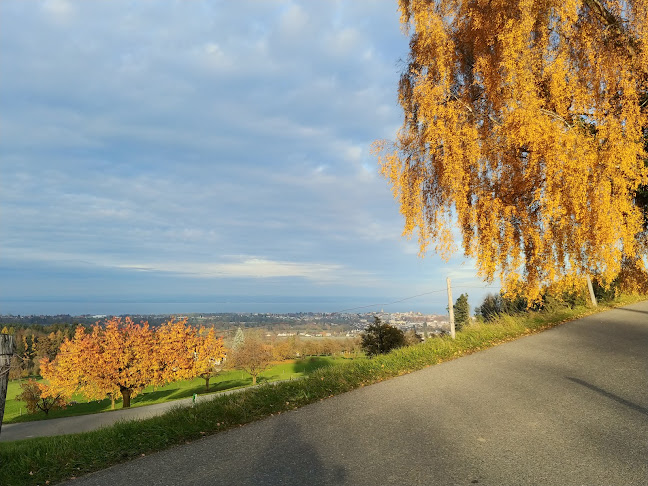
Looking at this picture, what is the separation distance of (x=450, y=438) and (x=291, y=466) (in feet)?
5.91

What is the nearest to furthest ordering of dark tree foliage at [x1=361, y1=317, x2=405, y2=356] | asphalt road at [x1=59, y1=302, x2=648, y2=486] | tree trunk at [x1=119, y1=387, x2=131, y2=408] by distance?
asphalt road at [x1=59, y1=302, x2=648, y2=486], dark tree foliage at [x1=361, y1=317, x2=405, y2=356], tree trunk at [x1=119, y1=387, x2=131, y2=408]

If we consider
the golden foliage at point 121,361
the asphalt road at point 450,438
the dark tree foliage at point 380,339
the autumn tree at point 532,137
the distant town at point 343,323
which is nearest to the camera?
the asphalt road at point 450,438

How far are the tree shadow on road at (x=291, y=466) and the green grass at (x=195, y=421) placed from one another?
1.27 meters

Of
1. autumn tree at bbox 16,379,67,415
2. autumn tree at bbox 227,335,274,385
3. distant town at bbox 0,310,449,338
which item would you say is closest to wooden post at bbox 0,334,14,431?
distant town at bbox 0,310,449,338

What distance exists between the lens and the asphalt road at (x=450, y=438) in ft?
12.0

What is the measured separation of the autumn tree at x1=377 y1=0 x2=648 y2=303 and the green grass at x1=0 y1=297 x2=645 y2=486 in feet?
9.56

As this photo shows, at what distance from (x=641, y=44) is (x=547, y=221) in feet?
14.2

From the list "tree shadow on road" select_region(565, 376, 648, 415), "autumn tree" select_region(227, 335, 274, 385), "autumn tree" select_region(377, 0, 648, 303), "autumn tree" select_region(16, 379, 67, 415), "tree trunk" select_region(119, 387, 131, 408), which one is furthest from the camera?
"autumn tree" select_region(227, 335, 274, 385)

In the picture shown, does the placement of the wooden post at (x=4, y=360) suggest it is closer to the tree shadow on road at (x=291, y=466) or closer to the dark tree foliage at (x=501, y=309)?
the tree shadow on road at (x=291, y=466)

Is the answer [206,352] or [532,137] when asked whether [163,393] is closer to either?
[206,352]

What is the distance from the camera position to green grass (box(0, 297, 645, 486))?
15.0 feet

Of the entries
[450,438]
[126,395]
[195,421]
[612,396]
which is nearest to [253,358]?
[126,395]

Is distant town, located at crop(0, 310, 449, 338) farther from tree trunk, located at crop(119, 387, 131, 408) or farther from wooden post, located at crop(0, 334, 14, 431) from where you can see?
tree trunk, located at crop(119, 387, 131, 408)

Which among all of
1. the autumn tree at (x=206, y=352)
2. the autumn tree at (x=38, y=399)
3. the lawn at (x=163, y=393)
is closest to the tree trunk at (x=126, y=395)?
the lawn at (x=163, y=393)
